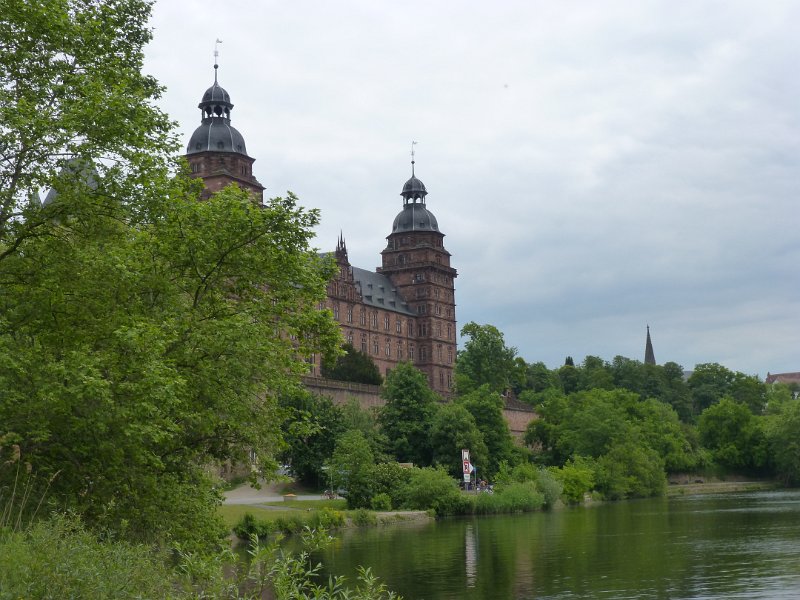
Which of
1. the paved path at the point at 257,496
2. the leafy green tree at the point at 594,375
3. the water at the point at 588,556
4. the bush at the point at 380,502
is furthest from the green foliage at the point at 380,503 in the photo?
the leafy green tree at the point at 594,375

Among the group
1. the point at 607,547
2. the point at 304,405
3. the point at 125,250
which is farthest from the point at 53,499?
the point at 304,405

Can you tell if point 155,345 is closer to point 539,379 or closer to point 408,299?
point 408,299

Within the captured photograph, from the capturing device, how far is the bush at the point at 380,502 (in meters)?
55.5

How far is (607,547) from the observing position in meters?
36.3

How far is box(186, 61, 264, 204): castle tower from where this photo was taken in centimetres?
8944

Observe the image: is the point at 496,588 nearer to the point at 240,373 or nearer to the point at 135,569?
the point at 240,373

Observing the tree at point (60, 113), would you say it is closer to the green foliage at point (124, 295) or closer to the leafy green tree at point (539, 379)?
the green foliage at point (124, 295)

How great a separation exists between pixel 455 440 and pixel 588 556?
33356 millimetres

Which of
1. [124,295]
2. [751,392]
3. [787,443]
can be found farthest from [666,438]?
[124,295]

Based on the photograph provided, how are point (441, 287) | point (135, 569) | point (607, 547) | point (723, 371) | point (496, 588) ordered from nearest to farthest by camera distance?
point (135, 569)
point (496, 588)
point (607, 547)
point (441, 287)
point (723, 371)

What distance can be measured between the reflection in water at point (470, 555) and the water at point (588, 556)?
32 millimetres

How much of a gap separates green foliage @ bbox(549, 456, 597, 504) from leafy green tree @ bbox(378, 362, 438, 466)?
29.8 feet

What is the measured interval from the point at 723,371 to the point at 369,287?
62487 mm

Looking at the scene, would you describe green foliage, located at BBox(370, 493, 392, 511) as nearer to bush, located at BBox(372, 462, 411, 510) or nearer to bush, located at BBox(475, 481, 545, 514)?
bush, located at BBox(372, 462, 411, 510)
